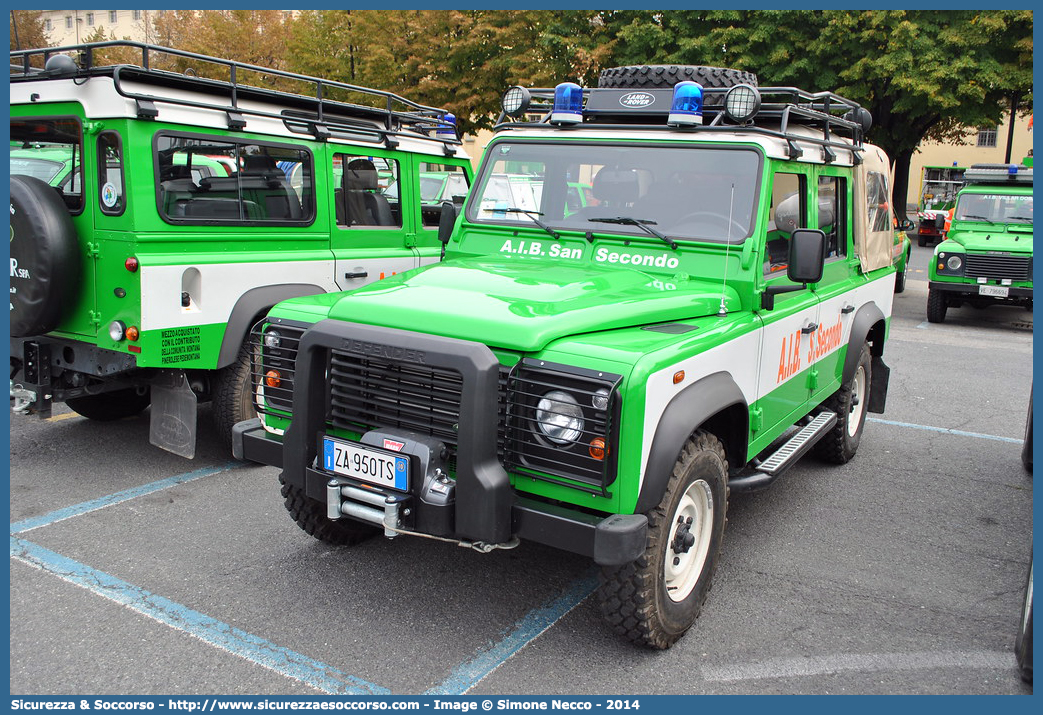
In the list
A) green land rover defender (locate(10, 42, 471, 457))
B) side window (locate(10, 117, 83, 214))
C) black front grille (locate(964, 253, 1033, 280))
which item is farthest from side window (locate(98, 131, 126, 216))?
black front grille (locate(964, 253, 1033, 280))

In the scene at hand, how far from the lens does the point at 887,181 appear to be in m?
6.77

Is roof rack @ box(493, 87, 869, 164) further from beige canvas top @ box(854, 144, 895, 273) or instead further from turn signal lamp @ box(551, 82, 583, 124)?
beige canvas top @ box(854, 144, 895, 273)

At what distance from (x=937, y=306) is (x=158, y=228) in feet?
38.6

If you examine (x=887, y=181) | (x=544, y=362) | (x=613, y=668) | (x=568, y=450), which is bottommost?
(x=613, y=668)

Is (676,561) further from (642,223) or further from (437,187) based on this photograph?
(437,187)

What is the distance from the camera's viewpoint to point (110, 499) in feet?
17.1

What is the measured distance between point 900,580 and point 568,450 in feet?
7.65

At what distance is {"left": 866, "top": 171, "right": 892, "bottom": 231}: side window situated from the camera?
241 inches

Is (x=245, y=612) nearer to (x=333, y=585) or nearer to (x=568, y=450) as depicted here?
(x=333, y=585)

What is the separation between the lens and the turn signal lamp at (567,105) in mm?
4879

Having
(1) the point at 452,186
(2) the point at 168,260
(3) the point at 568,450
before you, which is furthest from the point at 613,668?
(1) the point at 452,186

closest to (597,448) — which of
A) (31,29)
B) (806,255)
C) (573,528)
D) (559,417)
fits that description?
(559,417)

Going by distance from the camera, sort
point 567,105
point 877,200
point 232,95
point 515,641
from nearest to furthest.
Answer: point 515,641
point 567,105
point 232,95
point 877,200

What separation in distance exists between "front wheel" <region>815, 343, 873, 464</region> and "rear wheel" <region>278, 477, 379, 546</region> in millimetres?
3287
